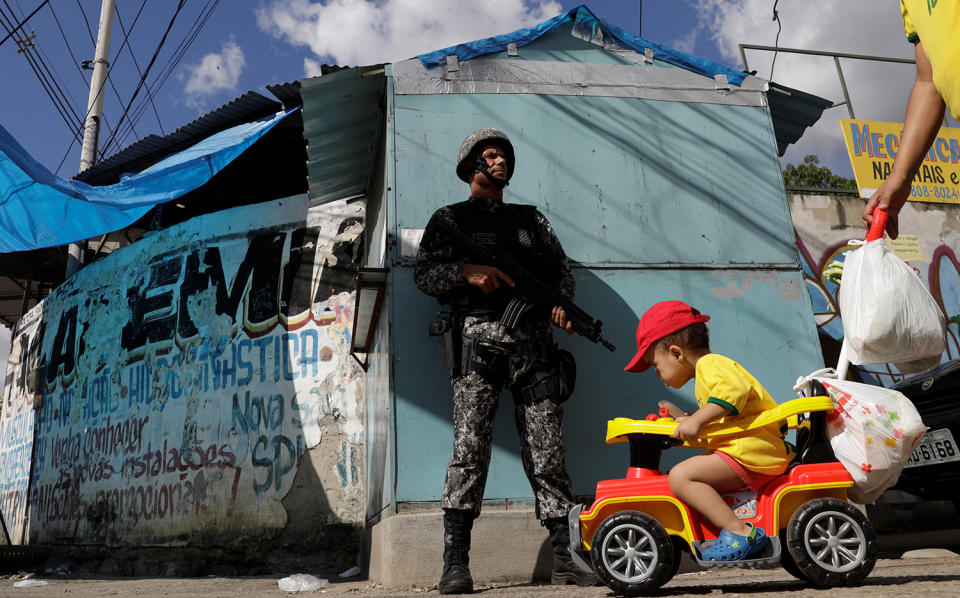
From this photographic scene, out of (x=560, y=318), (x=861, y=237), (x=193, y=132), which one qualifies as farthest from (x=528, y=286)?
(x=861, y=237)

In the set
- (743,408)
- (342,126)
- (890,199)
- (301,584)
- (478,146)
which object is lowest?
(301,584)

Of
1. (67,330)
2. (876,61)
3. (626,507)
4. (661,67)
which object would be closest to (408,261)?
(626,507)

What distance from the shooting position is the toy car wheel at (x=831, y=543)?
234 cm

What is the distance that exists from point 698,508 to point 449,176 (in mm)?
2390

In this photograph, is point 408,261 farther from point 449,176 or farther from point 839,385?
point 839,385

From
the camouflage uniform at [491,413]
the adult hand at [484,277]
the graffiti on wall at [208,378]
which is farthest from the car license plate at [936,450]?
the graffiti on wall at [208,378]

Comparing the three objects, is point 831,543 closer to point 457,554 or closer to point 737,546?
point 737,546

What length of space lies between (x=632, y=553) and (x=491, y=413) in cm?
102

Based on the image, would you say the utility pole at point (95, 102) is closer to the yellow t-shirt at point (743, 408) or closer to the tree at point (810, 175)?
the yellow t-shirt at point (743, 408)

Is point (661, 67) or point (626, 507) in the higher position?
point (661, 67)

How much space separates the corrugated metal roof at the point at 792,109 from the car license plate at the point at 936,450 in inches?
76.6

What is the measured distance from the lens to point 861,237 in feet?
23.0

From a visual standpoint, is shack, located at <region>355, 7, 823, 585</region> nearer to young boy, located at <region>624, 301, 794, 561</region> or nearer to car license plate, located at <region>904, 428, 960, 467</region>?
car license plate, located at <region>904, 428, 960, 467</region>

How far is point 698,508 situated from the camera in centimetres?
246
